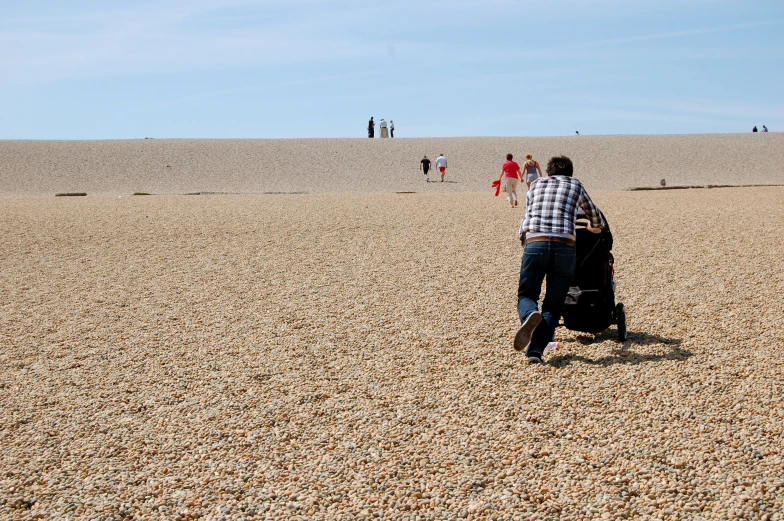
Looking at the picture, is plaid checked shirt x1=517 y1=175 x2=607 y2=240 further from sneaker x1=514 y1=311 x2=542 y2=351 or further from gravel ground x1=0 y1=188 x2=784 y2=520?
gravel ground x1=0 y1=188 x2=784 y2=520

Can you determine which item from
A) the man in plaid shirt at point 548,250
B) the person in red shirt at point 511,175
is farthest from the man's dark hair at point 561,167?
the person in red shirt at point 511,175

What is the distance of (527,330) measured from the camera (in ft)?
17.4

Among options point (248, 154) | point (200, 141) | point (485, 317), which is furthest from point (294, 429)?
point (200, 141)

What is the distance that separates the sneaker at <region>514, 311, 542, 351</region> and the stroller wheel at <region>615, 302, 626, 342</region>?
102 cm

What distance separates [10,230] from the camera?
47.0ft

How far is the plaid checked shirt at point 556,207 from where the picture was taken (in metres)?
5.39

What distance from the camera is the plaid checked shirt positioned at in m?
5.39

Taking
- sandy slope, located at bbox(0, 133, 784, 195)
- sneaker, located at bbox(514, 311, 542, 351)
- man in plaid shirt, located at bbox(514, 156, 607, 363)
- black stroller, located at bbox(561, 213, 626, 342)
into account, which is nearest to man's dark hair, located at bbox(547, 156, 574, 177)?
man in plaid shirt, located at bbox(514, 156, 607, 363)

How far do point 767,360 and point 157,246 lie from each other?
9.52 metres

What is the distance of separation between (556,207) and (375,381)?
5.92 ft

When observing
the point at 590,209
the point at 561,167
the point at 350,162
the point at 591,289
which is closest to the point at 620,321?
the point at 591,289

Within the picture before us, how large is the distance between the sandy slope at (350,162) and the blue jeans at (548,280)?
21.9 metres

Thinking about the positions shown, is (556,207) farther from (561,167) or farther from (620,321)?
(620,321)

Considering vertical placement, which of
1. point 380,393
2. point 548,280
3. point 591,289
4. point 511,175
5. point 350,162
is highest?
point 350,162
